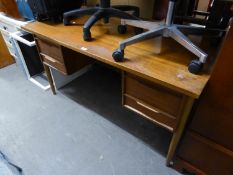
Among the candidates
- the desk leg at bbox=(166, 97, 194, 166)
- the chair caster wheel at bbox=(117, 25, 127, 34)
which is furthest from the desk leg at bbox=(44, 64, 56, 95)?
the desk leg at bbox=(166, 97, 194, 166)

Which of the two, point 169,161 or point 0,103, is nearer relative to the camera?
point 169,161

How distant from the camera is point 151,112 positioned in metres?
0.91

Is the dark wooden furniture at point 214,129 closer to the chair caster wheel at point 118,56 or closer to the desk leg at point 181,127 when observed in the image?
the desk leg at point 181,127

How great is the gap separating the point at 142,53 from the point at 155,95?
0.22 meters

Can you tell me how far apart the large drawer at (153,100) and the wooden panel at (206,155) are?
133 mm

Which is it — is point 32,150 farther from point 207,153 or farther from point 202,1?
point 202,1

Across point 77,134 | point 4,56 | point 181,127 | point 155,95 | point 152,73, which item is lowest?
point 77,134

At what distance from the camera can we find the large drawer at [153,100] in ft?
2.56

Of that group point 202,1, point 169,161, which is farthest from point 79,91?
point 202,1

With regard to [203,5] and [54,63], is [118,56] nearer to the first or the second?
[54,63]

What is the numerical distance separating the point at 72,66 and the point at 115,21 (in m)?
0.44

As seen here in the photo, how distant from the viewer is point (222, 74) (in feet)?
2.09

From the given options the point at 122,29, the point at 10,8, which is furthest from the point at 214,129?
the point at 10,8

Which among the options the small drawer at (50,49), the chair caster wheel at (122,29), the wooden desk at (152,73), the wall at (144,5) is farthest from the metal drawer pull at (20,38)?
the wall at (144,5)
